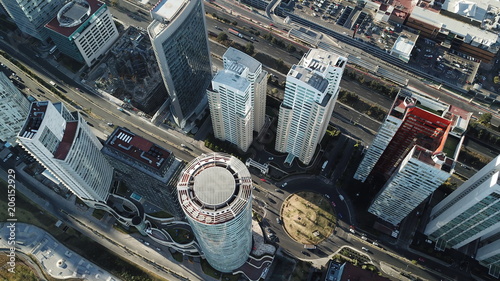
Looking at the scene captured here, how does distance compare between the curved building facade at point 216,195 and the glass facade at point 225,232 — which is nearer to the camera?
the curved building facade at point 216,195

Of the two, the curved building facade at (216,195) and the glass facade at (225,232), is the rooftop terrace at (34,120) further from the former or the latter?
the glass facade at (225,232)

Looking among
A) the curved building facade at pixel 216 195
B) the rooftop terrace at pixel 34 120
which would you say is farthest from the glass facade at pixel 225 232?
the rooftop terrace at pixel 34 120

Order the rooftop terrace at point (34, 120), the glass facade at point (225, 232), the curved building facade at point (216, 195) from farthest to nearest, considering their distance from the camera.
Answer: the rooftop terrace at point (34, 120) < the glass facade at point (225, 232) < the curved building facade at point (216, 195)

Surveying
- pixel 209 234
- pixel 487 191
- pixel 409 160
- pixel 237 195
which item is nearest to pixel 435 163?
pixel 409 160

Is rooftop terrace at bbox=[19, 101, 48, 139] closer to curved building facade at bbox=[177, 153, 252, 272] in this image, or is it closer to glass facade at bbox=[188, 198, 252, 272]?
curved building facade at bbox=[177, 153, 252, 272]

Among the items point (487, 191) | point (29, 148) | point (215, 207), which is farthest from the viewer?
point (29, 148)

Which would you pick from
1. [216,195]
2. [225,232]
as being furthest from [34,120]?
[225,232]

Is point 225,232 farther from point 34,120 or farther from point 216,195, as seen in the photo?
point 34,120

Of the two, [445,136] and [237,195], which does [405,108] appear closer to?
[445,136]

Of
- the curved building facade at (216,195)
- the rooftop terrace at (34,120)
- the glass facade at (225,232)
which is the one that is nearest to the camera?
the curved building facade at (216,195)
